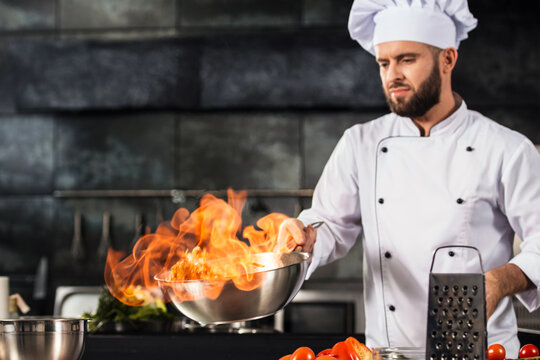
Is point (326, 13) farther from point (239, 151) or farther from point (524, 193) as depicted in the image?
point (524, 193)

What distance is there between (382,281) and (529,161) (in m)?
0.49

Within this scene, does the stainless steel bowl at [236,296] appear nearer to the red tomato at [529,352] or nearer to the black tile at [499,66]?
the red tomato at [529,352]

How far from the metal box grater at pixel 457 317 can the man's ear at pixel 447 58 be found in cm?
93

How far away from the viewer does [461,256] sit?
1.80 meters

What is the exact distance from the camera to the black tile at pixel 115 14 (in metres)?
4.12

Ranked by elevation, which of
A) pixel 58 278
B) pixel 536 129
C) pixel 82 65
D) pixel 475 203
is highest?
pixel 82 65

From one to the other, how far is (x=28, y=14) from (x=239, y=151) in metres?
1.54

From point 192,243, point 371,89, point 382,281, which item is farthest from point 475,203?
point 371,89

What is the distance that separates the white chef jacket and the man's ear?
0.38ft

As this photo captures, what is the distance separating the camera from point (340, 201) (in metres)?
1.96

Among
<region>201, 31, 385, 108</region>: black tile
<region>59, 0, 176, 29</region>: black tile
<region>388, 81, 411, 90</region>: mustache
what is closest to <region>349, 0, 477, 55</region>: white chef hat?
<region>388, 81, 411, 90</region>: mustache

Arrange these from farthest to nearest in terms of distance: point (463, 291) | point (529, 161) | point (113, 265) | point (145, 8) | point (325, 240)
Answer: point (145, 8)
point (325, 240)
point (529, 161)
point (113, 265)
point (463, 291)

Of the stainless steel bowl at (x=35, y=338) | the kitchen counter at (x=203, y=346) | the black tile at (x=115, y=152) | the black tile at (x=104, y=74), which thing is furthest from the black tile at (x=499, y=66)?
the stainless steel bowl at (x=35, y=338)

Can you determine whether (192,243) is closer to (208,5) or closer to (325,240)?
(325,240)
